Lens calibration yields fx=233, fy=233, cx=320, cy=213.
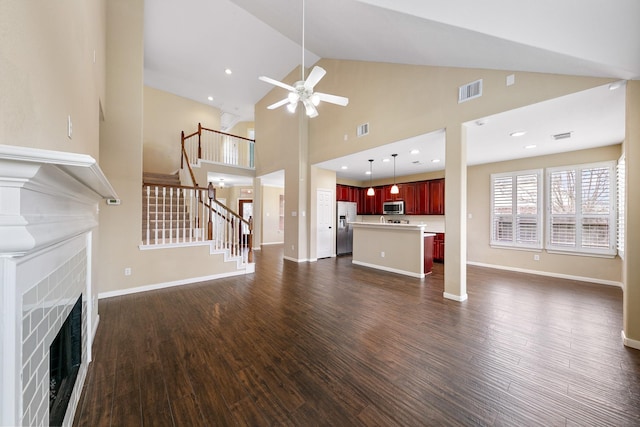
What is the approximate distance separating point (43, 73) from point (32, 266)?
100 cm

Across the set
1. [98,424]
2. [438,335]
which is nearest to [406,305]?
[438,335]

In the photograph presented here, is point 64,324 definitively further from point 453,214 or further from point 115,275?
point 453,214

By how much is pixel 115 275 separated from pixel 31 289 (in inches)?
137

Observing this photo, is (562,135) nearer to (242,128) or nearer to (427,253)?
(427,253)

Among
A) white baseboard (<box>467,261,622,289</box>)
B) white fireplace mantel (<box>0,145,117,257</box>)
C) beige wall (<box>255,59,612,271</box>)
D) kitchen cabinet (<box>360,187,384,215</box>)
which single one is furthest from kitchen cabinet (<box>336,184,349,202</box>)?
white fireplace mantel (<box>0,145,117,257</box>)

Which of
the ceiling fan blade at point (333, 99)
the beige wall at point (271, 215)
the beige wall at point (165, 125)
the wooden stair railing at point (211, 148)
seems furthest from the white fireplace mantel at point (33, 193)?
the beige wall at point (271, 215)

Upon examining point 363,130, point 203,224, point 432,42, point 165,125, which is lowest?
point 203,224

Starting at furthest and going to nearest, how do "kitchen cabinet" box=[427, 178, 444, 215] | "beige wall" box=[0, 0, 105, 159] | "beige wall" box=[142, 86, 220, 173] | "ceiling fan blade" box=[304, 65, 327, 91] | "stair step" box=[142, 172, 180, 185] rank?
"beige wall" box=[142, 86, 220, 173]
"kitchen cabinet" box=[427, 178, 444, 215]
"stair step" box=[142, 172, 180, 185]
"ceiling fan blade" box=[304, 65, 327, 91]
"beige wall" box=[0, 0, 105, 159]

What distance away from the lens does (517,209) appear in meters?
5.34

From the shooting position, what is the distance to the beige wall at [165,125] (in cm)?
726

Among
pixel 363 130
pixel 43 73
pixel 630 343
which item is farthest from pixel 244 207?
pixel 630 343

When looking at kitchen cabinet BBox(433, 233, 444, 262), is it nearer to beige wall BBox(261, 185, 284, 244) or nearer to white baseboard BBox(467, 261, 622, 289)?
white baseboard BBox(467, 261, 622, 289)

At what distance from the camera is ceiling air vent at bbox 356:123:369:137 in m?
4.75

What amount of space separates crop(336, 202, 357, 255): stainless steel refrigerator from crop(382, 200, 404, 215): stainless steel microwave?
1.11 meters
